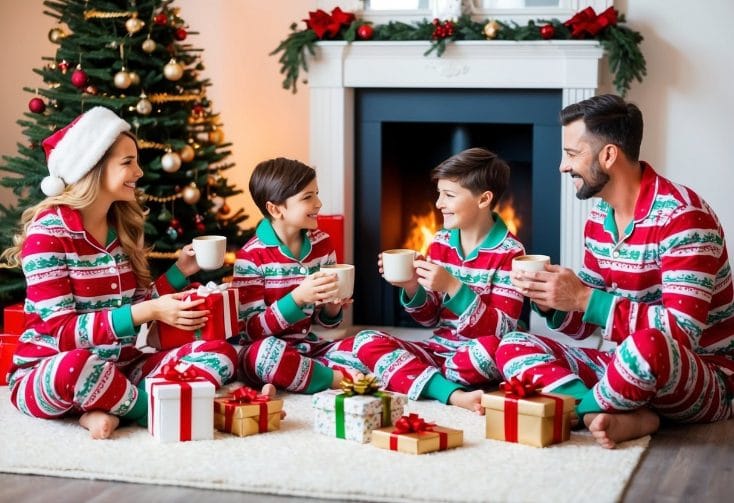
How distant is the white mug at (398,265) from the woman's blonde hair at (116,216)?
670 millimetres

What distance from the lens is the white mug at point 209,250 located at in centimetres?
282

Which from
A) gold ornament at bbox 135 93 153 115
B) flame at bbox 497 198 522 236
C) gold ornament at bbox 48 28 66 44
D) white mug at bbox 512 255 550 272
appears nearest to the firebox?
flame at bbox 497 198 522 236

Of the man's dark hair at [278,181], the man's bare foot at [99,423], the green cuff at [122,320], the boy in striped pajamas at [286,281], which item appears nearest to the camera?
the man's bare foot at [99,423]

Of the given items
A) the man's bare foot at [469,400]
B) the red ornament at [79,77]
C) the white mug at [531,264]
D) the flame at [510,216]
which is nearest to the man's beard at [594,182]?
the white mug at [531,264]

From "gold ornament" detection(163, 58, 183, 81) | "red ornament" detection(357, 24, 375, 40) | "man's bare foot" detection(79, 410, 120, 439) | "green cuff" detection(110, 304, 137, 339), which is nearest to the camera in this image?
"man's bare foot" detection(79, 410, 120, 439)

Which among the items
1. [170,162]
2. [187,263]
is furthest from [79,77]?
[187,263]

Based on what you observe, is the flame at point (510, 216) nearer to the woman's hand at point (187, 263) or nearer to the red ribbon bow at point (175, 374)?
the woman's hand at point (187, 263)

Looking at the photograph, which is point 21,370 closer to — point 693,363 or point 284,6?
point 693,363

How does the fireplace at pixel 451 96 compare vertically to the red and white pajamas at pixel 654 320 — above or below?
above

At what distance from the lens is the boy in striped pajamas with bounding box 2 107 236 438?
2.61 metres

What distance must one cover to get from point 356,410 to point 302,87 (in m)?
2.36

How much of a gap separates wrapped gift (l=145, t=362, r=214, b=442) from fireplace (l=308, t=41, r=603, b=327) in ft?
5.66

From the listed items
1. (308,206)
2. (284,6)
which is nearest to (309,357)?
Answer: (308,206)

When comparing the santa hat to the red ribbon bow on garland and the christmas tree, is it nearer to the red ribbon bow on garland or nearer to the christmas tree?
the christmas tree
